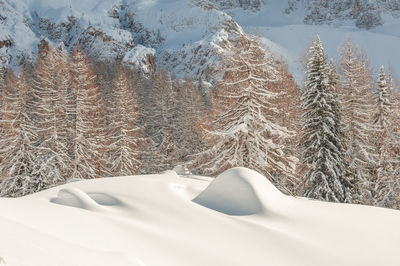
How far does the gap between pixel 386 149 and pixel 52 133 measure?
1932 cm

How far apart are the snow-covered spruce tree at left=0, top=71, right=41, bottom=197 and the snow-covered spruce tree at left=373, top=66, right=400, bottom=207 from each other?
19.0 metres

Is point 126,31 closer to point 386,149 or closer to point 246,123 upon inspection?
point 386,149

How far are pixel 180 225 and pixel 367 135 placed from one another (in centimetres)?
1748

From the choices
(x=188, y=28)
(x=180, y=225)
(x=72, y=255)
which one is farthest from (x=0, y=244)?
(x=188, y=28)

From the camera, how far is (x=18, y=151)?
1856 cm

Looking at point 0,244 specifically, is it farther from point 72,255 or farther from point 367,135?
point 367,135

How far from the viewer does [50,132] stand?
1934cm

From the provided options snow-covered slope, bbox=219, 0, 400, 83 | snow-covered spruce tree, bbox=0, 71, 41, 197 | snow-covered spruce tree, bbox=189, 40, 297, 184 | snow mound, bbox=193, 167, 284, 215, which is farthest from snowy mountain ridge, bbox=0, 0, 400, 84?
snow mound, bbox=193, 167, 284, 215

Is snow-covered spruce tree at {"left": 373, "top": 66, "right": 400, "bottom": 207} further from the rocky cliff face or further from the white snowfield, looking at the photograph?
the rocky cliff face

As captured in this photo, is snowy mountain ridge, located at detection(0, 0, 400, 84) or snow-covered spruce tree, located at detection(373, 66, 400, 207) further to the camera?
snowy mountain ridge, located at detection(0, 0, 400, 84)

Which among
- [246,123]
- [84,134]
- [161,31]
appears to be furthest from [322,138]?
[161,31]

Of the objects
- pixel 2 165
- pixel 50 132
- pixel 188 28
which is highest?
pixel 188 28

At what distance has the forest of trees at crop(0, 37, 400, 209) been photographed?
1355cm

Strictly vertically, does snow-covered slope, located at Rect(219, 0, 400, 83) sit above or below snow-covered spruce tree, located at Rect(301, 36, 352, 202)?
above
